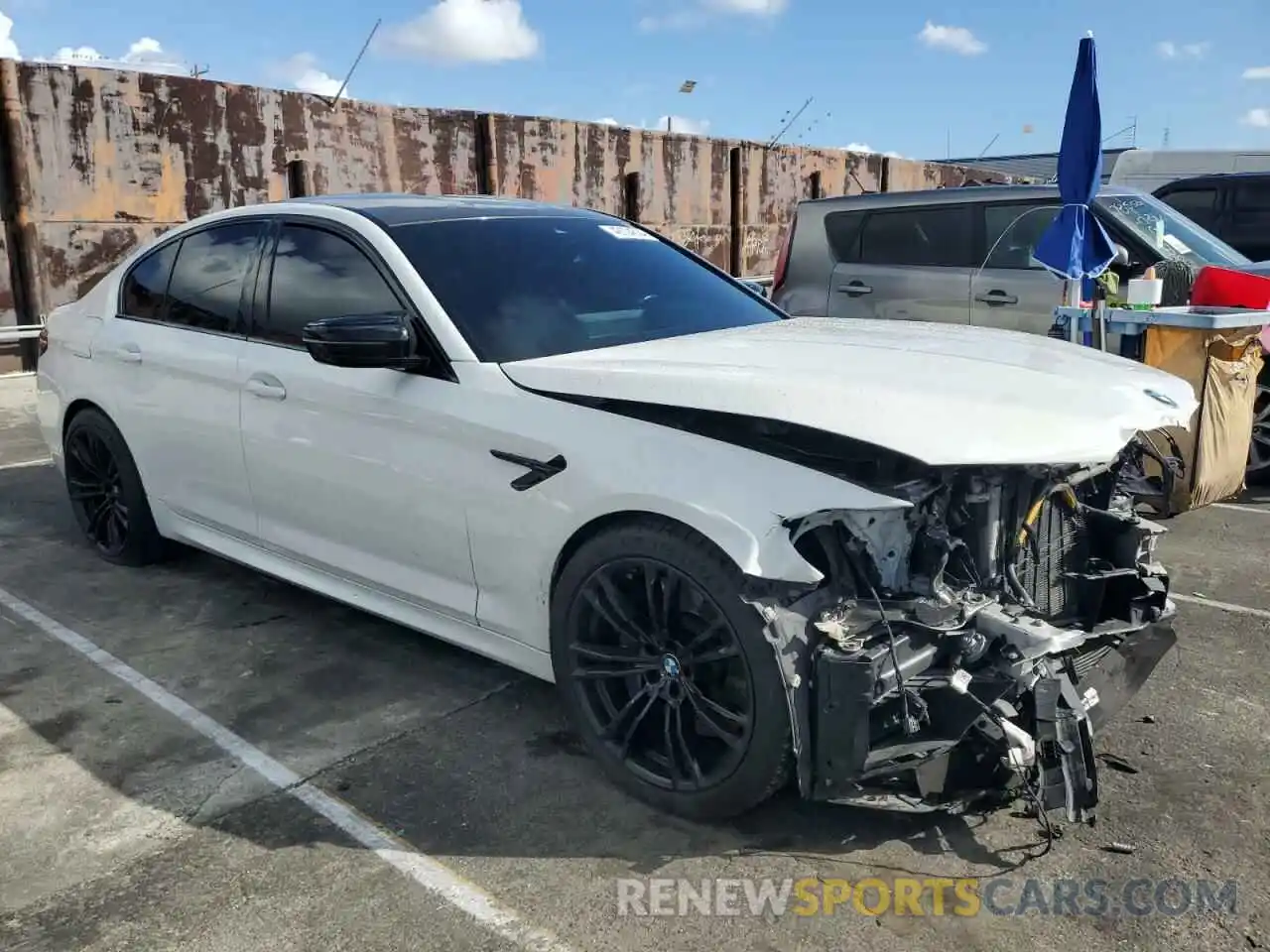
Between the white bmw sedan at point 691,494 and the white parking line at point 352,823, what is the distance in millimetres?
576

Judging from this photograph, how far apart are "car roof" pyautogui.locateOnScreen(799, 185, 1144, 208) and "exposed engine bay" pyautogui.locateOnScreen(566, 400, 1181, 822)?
5.08 meters

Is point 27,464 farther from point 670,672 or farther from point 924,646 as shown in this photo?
point 924,646

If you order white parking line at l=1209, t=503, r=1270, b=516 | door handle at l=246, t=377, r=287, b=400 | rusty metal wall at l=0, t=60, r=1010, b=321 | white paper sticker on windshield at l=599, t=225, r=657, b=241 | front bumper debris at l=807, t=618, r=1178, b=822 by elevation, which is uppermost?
rusty metal wall at l=0, t=60, r=1010, b=321

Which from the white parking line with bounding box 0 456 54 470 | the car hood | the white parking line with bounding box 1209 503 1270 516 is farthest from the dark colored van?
the white parking line with bounding box 0 456 54 470

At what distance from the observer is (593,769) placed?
10.4 feet

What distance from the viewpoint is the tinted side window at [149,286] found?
4707 mm

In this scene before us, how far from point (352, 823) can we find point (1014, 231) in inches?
243

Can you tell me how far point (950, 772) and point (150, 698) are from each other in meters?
2.68

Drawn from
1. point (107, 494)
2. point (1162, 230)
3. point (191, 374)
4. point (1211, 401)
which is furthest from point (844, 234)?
point (107, 494)

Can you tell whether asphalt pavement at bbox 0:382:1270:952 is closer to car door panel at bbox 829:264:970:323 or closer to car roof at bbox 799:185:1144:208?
car door panel at bbox 829:264:970:323

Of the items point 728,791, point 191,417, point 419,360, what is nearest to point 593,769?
point 728,791

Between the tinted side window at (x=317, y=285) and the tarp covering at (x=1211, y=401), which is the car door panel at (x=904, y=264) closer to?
the tarp covering at (x=1211, y=401)

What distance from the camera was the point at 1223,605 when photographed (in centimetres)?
453

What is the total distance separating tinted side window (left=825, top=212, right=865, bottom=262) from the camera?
8.14 m
